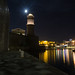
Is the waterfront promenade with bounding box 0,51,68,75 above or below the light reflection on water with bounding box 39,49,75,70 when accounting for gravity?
above

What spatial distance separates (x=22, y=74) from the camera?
11.9ft

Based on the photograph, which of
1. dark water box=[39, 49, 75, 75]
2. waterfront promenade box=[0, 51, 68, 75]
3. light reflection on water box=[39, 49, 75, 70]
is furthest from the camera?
light reflection on water box=[39, 49, 75, 70]

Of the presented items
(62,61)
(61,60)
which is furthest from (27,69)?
(61,60)

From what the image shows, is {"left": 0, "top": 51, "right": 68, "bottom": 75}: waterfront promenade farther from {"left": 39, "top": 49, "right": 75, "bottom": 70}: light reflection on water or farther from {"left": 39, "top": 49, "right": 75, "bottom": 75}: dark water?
{"left": 39, "top": 49, "right": 75, "bottom": 70}: light reflection on water

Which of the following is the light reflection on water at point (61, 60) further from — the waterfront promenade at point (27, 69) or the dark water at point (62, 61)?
the waterfront promenade at point (27, 69)

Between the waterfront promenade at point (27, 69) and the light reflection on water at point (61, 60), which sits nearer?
the waterfront promenade at point (27, 69)

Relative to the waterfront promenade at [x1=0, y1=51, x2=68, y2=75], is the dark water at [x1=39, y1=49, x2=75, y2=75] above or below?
below

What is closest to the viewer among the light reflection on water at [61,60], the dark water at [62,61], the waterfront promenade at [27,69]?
the waterfront promenade at [27,69]

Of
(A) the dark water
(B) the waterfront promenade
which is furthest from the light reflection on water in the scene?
(B) the waterfront promenade

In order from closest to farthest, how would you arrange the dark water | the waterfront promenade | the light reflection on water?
the waterfront promenade → the dark water → the light reflection on water

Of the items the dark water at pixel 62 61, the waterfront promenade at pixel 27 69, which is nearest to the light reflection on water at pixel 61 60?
the dark water at pixel 62 61

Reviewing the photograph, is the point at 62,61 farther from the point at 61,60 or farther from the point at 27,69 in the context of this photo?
the point at 27,69

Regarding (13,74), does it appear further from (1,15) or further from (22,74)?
(1,15)

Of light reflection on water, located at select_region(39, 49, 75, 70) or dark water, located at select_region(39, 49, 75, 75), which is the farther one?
light reflection on water, located at select_region(39, 49, 75, 70)
